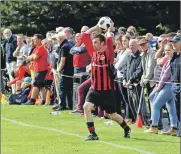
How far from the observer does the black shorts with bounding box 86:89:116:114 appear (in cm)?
1526

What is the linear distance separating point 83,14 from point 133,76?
29229 millimetres

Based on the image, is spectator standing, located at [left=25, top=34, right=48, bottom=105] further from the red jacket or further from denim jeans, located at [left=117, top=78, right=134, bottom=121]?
denim jeans, located at [left=117, top=78, right=134, bottom=121]

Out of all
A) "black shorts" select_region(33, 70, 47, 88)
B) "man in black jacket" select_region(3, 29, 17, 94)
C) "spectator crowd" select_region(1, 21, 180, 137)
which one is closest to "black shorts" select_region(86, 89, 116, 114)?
"spectator crowd" select_region(1, 21, 180, 137)

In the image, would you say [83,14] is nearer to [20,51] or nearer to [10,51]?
[10,51]

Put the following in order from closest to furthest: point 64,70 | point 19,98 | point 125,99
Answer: point 125,99 → point 64,70 → point 19,98

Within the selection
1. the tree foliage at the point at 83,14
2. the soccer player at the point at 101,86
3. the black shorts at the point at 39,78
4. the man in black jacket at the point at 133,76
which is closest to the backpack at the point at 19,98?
the black shorts at the point at 39,78

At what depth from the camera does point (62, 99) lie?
2186 centimetres

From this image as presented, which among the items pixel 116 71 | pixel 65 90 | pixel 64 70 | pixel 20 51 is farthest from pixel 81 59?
pixel 20 51

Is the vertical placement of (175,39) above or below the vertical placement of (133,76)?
above

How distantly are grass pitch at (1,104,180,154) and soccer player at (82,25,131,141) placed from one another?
1.32 ft

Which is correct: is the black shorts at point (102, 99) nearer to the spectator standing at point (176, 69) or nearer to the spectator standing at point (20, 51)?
the spectator standing at point (176, 69)

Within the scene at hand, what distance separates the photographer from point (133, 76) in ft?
59.3

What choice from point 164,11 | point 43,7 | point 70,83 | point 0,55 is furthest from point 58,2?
point 70,83

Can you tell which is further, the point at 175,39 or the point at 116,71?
the point at 116,71
